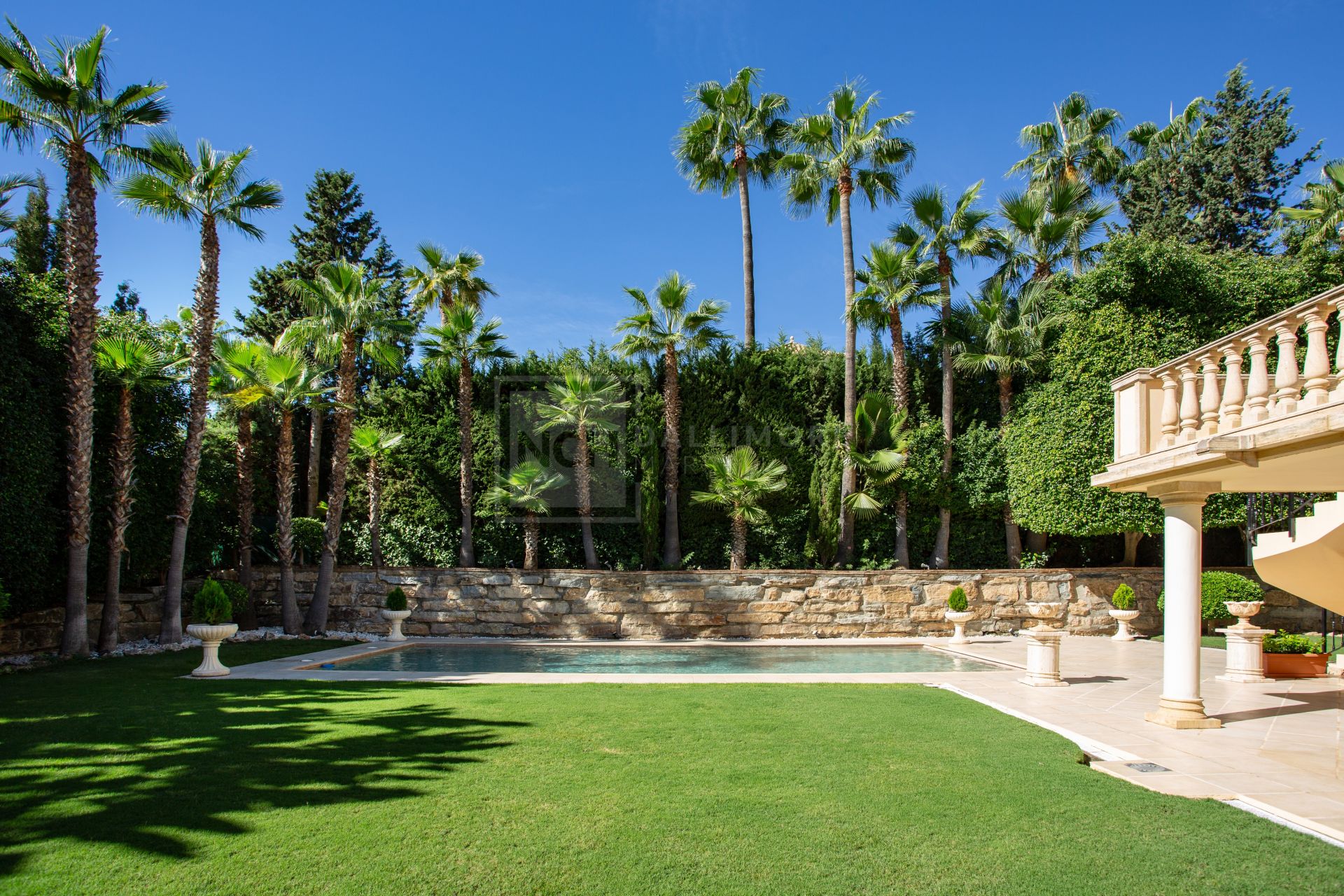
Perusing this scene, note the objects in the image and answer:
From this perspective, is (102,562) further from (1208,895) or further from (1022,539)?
(1022,539)

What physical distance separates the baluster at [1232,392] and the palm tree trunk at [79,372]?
1486cm

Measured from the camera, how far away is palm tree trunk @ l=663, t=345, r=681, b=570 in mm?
19453

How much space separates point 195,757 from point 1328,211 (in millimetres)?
25818

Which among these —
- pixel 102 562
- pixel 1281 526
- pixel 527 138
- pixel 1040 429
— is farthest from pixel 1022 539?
pixel 102 562

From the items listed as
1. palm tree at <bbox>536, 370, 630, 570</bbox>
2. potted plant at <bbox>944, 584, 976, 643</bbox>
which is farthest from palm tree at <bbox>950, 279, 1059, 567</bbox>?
palm tree at <bbox>536, 370, 630, 570</bbox>

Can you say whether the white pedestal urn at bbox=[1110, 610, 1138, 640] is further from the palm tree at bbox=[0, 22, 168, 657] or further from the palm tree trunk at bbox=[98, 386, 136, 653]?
the palm tree at bbox=[0, 22, 168, 657]

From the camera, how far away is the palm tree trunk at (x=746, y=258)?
2305cm

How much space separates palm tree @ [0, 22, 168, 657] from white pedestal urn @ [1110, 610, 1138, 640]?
61.7 feet

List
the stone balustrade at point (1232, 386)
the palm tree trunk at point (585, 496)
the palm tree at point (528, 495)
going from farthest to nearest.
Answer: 1. the palm tree trunk at point (585, 496)
2. the palm tree at point (528, 495)
3. the stone balustrade at point (1232, 386)

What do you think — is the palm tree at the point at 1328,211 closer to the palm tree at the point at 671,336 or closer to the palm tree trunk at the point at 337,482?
the palm tree at the point at 671,336

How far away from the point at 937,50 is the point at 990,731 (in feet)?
44.5

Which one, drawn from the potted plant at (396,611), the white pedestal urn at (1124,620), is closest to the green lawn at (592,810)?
the potted plant at (396,611)

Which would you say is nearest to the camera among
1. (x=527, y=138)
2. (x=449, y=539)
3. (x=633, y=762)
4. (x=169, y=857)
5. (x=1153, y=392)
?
(x=169, y=857)

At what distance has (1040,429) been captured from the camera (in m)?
18.7
